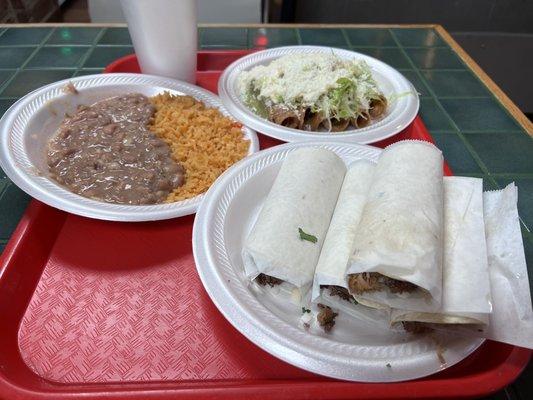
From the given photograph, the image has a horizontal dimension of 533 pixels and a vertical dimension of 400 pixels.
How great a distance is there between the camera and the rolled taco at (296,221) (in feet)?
3.19

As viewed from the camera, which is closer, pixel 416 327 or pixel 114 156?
pixel 416 327

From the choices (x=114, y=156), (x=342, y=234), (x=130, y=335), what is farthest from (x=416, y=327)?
(x=114, y=156)

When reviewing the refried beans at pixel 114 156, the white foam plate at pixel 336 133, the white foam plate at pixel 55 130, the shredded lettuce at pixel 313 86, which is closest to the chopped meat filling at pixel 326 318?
the white foam plate at pixel 55 130

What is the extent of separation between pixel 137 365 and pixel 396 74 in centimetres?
158

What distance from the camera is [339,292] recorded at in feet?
3.20

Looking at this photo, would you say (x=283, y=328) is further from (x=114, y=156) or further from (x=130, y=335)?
(x=114, y=156)

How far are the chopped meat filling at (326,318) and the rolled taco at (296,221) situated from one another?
69mm

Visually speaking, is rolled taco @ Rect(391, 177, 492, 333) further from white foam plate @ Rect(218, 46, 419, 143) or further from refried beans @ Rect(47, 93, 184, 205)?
refried beans @ Rect(47, 93, 184, 205)

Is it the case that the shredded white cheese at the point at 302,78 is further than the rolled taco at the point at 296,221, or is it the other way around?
the shredded white cheese at the point at 302,78

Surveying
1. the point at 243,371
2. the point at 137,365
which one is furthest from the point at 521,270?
the point at 137,365

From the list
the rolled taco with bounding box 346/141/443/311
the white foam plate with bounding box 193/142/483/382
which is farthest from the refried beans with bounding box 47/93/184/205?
the rolled taco with bounding box 346/141/443/311

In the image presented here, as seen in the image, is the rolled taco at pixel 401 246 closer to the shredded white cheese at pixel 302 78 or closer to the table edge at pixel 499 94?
the shredded white cheese at pixel 302 78

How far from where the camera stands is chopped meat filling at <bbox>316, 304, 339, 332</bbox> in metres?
0.95

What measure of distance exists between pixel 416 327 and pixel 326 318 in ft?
0.64
